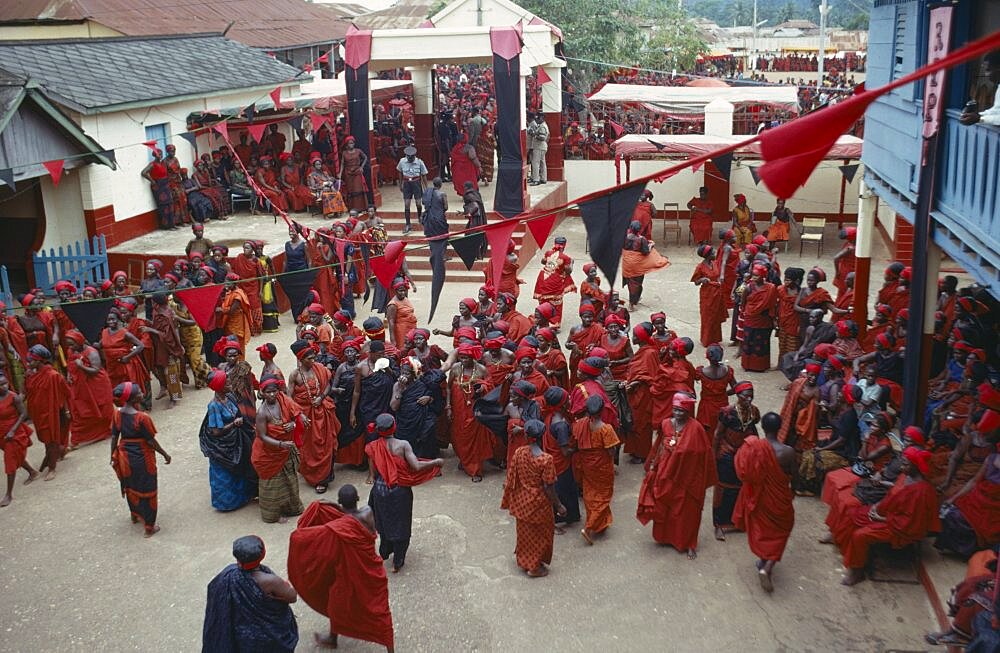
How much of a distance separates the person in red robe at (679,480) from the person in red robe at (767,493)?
435mm

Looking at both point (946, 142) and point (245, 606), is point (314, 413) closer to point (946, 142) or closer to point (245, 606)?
point (245, 606)

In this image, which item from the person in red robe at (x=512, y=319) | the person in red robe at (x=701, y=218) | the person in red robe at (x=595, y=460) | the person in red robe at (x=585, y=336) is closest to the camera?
the person in red robe at (x=595, y=460)

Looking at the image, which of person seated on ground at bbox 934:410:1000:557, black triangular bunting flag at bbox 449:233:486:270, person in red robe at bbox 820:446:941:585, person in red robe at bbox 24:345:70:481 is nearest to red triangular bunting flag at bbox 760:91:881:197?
person in red robe at bbox 820:446:941:585

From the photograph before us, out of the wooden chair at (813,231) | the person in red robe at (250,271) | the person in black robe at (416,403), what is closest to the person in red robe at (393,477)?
the person in black robe at (416,403)

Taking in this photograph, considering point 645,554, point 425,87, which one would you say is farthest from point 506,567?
point 425,87

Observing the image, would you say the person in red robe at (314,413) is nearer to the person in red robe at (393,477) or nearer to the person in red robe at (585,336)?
the person in red robe at (393,477)

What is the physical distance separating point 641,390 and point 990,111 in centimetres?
411

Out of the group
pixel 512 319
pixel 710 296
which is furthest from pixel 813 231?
pixel 512 319

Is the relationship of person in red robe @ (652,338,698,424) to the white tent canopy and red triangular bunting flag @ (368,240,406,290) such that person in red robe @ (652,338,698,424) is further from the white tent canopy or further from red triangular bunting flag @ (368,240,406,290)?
the white tent canopy

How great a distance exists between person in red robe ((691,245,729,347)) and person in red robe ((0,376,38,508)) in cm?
849

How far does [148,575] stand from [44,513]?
76.8 inches

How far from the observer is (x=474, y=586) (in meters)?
7.84

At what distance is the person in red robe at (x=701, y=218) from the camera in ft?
64.8

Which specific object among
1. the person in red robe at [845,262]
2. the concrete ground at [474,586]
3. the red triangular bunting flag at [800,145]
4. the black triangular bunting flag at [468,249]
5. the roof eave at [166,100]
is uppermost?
the roof eave at [166,100]
